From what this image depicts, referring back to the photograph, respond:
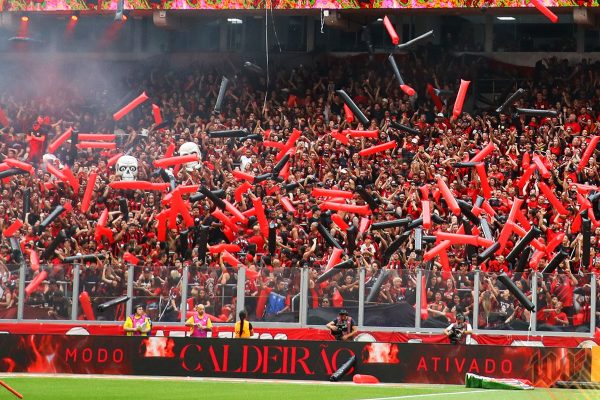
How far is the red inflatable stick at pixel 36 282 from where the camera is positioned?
30906mm

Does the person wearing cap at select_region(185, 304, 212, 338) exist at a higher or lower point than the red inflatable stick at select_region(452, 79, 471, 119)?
lower

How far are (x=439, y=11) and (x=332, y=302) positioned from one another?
55.9 ft

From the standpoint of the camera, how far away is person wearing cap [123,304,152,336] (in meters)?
30.3

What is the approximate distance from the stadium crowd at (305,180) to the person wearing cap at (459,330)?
31cm

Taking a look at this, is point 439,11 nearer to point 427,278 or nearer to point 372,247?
point 372,247

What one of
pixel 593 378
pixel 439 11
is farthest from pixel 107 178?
pixel 593 378

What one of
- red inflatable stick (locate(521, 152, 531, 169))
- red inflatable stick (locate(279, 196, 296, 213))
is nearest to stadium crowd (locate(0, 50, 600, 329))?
red inflatable stick (locate(521, 152, 531, 169))

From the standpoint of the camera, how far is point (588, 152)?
35562 mm

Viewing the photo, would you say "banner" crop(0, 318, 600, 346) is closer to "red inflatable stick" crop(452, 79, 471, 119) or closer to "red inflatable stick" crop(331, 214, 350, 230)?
"red inflatable stick" crop(331, 214, 350, 230)

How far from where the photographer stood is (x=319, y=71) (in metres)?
46.1

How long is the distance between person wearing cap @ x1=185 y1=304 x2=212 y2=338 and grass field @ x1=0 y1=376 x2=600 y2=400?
7.95 feet

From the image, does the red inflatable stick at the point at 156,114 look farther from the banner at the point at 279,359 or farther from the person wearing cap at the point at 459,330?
the person wearing cap at the point at 459,330

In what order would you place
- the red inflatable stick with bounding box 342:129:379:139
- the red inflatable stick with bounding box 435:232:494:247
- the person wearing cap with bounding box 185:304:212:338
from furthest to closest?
1. the red inflatable stick with bounding box 342:129:379:139
2. the red inflatable stick with bounding box 435:232:494:247
3. the person wearing cap with bounding box 185:304:212:338

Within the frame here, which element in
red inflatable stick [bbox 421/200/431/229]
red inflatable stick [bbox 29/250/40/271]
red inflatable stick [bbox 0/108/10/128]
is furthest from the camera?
red inflatable stick [bbox 0/108/10/128]
